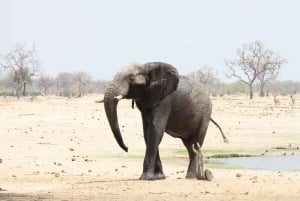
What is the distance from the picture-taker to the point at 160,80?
1488 centimetres

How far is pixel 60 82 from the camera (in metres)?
132

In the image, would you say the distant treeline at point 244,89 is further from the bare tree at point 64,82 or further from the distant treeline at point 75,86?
the bare tree at point 64,82

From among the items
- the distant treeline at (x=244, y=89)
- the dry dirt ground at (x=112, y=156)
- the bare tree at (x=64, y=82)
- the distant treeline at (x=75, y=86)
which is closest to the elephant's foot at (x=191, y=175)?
the dry dirt ground at (x=112, y=156)

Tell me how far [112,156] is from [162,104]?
7.30 metres

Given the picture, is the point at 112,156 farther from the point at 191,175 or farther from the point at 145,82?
the point at 145,82

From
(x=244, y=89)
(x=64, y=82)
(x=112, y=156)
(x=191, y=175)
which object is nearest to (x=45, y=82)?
(x=64, y=82)

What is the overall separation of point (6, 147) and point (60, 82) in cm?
10973

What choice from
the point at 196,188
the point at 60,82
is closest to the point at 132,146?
the point at 196,188

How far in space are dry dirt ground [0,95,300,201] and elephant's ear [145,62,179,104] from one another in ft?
5.95

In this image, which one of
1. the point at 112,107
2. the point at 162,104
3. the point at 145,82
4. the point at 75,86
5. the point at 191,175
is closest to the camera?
the point at 112,107

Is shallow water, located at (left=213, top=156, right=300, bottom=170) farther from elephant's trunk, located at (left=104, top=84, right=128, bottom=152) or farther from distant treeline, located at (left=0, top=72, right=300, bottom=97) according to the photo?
distant treeline, located at (left=0, top=72, right=300, bottom=97)

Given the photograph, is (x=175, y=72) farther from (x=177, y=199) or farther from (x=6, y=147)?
(x=6, y=147)

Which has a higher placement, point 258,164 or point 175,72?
point 175,72

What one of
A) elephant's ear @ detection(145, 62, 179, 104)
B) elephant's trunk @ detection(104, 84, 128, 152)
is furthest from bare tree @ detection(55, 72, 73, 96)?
elephant's trunk @ detection(104, 84, 128, 152)
